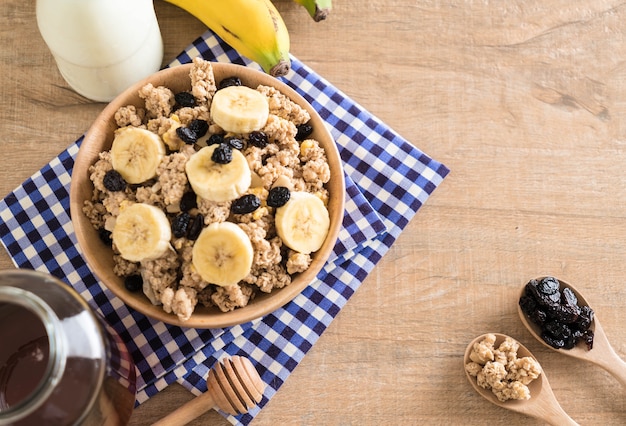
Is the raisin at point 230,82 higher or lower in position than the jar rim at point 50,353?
higher

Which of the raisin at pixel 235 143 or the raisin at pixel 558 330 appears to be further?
the raisin at pixel 558 330

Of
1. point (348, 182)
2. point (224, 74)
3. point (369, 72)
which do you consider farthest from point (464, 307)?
point (224, 74)

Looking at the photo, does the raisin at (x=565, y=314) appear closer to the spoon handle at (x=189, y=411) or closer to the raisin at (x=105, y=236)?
the spoon handle at (x=189, y=411)

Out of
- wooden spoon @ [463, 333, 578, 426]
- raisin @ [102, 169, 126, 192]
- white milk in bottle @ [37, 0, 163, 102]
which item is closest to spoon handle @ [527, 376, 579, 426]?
wooden spoon @ [463, 333, 578, 426]

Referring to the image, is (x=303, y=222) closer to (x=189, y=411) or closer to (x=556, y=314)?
(x=189, y=411)

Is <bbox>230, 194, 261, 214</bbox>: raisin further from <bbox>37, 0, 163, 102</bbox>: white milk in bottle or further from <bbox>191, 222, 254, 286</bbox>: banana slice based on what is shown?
<bbox>37, 0, 163, 102</bbox>: white milk in bottle

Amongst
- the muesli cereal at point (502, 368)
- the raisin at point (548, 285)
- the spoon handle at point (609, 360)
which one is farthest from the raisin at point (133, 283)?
the spoon handle at point (609, 360)

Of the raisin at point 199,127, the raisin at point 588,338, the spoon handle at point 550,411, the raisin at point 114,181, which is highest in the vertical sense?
the raisin at point 199,127

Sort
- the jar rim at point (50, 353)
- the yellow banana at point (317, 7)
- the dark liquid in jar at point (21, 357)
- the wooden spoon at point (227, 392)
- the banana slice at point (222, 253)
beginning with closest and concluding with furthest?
the jar rim at point (50, 353)
the dark liquid in jar at point (21, 357)
the banana slice at point (222, 253)
the wooden spoon at point (227, 392)
the yellow banana at point (317, 7)
